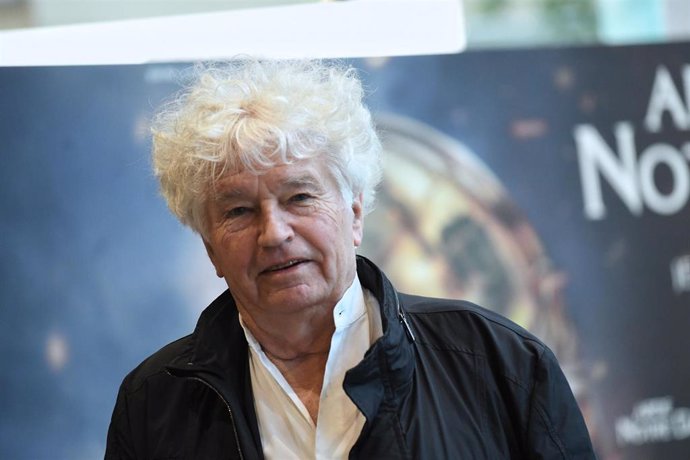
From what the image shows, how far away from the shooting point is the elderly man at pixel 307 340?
1.69 metres

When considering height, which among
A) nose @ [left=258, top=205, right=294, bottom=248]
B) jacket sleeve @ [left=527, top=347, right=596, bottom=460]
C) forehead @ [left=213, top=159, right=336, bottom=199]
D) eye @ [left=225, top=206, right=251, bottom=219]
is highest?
forehead @ [left=213, top=159, right=336, bottom=199]

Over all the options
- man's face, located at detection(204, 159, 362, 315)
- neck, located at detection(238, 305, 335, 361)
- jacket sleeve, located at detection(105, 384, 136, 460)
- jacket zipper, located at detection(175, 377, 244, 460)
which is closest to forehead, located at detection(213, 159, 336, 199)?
man's face, located at detection(204, 159, 362, 315)

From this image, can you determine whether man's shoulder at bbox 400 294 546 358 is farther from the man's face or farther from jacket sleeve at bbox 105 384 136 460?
jacket sleeve at bbox 105 384 136 460

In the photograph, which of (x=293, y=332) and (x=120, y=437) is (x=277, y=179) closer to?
(x=293, y=332)

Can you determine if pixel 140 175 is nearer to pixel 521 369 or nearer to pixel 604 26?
pixel 521 369

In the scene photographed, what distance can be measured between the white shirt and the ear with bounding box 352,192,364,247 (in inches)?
3.4

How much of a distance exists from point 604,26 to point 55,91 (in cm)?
228

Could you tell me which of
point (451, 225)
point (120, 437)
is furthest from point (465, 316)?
point (451, 225)

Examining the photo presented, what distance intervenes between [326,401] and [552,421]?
1.35ft

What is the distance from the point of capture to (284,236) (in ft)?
5.50

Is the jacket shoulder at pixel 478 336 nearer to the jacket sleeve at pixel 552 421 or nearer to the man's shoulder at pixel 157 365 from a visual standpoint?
the jacket sleeve at pixel 552 421

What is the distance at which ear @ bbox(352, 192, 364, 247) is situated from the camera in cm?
186

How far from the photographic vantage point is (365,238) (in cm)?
315

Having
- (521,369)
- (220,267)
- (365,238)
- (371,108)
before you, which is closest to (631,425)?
(365,238)
